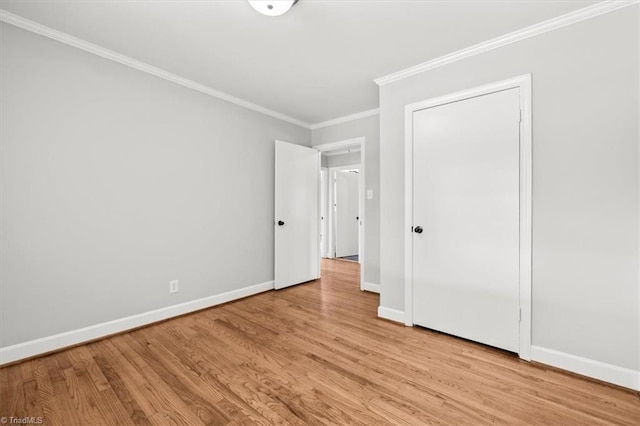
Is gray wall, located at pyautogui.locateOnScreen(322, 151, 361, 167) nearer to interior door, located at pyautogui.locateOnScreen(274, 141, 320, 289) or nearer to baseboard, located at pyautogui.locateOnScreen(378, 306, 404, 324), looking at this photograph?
interior door, located at pyautogui.locateOnScreen(274, 141, 320, 289)

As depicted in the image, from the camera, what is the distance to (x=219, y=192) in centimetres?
328

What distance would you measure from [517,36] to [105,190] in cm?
363

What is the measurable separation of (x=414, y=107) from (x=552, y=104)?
1.04 m

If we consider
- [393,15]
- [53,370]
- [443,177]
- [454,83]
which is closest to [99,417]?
[53,370]

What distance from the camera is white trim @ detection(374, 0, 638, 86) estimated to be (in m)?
1.83

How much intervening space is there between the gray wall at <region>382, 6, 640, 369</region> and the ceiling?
0.29 meters

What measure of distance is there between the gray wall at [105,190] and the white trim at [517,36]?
6.89 feet

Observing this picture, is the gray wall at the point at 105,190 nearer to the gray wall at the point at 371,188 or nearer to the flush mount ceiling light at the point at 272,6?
the flush mount ceiling light at the point at 272,6

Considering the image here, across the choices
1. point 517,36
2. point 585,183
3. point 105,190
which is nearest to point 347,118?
point 517,36

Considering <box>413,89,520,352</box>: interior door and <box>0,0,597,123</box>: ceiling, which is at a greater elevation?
<box>0,0,597,123</box>: ceiling

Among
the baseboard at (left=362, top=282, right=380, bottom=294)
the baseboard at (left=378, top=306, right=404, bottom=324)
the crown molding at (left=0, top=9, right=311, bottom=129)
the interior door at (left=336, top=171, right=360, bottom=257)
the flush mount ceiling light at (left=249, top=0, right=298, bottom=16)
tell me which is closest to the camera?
the flush mount ceiling light at (left=249, top=0, right=298, bottom=16)

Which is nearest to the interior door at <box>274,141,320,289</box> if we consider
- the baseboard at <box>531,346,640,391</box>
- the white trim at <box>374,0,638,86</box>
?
the white trim at <box>374,0,638,86</box>

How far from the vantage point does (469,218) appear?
235 cm

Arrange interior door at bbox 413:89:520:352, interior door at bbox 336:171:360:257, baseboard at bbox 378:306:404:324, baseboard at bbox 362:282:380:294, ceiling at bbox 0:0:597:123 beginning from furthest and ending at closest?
interior door at bbox 336:171:360:257
baseboard at bbox 362:282:380:294
baseboard at bbox 378:306:404:324
interior door at bbox 413:89:520:352
ceiling at bbox 0:0:597:123
